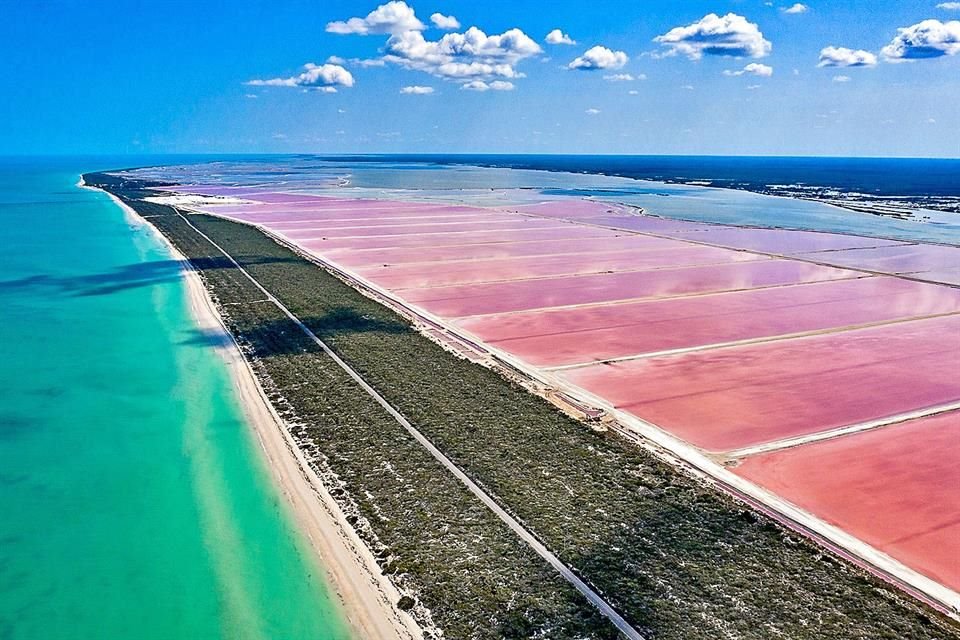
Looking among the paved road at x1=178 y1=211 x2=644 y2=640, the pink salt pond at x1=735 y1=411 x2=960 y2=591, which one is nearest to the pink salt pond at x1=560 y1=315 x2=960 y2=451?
the pink salt pond at x1=735 y1=411 x2=960 y2=591

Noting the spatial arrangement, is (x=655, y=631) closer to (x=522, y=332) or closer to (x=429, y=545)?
(x=429, y=545)

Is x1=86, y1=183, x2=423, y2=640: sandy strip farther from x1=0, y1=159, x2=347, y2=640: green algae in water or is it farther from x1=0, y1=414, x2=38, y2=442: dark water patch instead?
x1=0, y1=414, x2=38, y2=442: dark water patch

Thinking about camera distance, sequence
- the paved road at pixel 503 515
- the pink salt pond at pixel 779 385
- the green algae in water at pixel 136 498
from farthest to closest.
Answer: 1. the pink salt pond at pixel 779 385
2. the green algae in water at pixel 136 498
3. the paved road at pixel 503 515

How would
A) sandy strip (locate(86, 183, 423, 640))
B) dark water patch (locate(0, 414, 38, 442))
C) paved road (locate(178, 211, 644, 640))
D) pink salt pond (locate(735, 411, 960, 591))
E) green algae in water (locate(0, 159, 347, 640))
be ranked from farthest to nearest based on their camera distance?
1. dark water patch (locate(0, 414, 38, 442))
2. pink salt pond (locate(735, 411, 960, 591))
3. green algae in water (locate(0, 159, 347, 640))
4. sandy strip (locate(86, 183, 423, 640))
5. paved road (locate(178, 211, 644, 640))

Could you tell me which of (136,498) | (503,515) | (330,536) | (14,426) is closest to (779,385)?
(503,515)

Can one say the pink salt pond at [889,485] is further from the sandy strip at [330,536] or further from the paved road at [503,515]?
the sandy strip at [330,536]

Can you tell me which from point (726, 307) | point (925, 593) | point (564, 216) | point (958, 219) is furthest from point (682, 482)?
point (958, 219)

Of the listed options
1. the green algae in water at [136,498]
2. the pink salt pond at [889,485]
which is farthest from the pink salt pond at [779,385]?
the green algae in water at [136,498]
